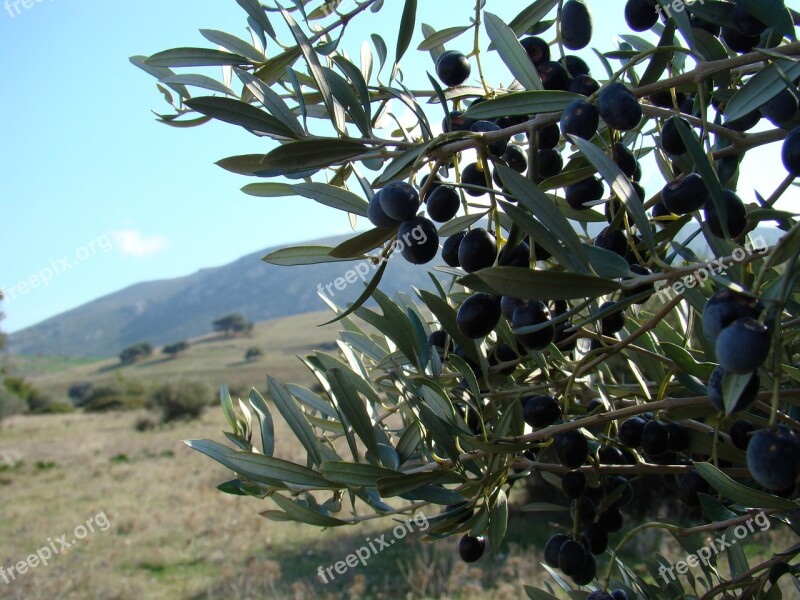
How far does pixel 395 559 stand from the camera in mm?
7574

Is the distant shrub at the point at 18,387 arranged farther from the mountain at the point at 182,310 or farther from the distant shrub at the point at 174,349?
the mountain at the point at 182,310

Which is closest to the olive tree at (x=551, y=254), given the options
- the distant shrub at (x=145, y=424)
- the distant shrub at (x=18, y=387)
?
the distant shrub at (x=145, y=424)

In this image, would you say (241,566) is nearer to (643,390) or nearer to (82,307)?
(643,390)

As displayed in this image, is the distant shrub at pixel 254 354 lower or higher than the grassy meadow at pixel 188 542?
lower

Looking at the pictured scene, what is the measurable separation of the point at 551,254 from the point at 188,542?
31.9ft

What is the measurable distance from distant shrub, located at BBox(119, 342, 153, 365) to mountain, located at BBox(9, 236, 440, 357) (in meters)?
32.2

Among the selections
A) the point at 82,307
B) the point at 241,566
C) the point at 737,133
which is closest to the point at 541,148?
the point at 737,133

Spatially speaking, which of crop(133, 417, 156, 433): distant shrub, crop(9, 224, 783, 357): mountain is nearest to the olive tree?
→ crop(133, 417, 156, 433): distant shrub

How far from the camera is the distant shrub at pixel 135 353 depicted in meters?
62.2

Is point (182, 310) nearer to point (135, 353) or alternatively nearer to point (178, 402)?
point (135, 353)

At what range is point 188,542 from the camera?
9125 mm

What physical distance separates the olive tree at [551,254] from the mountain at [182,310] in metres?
90.4

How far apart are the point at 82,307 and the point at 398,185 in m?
142

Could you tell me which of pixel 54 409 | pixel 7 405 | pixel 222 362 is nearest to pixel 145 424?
pixel 7 405
